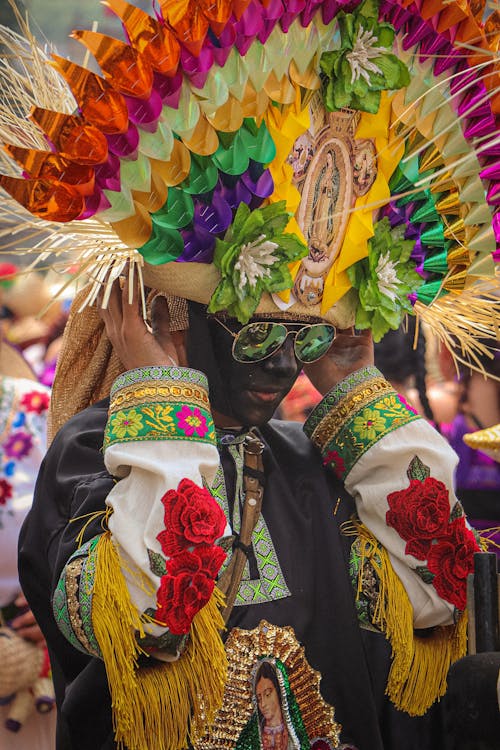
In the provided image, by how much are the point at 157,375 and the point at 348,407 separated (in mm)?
544

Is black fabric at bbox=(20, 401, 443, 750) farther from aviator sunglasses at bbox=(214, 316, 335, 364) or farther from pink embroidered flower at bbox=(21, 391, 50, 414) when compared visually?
pink embroidered flower at bbox=(21, 391, 50, 414)

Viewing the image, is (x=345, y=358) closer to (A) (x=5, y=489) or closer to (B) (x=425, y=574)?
(B) (x=425, y=574)

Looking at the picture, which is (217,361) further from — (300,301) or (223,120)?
(223,120)

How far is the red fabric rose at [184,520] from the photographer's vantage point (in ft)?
6.34

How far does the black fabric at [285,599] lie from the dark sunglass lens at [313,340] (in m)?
0.31

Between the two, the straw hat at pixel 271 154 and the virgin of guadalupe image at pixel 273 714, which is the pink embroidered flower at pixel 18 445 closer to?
the straw hat at pixel 271 154

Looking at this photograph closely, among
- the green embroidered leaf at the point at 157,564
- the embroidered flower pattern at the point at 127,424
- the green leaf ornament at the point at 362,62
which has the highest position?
the green leaf ornament at the point at 362,62

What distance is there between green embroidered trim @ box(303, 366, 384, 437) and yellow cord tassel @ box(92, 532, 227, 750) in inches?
22.9

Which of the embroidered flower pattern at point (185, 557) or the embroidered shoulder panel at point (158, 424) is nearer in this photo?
the embroidered flower pattern at point (185, 557)

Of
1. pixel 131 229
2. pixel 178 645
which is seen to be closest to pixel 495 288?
pixel 131 229

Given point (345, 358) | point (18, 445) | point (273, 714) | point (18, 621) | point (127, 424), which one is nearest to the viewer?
point (127, 424)

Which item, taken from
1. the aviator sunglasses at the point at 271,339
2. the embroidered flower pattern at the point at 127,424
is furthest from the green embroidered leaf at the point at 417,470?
the embroidered flower pattern at the point at 127,424

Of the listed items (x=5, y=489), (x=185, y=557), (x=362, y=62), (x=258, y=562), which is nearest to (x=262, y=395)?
(x=258, y=562)

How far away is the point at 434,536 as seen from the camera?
226cm
